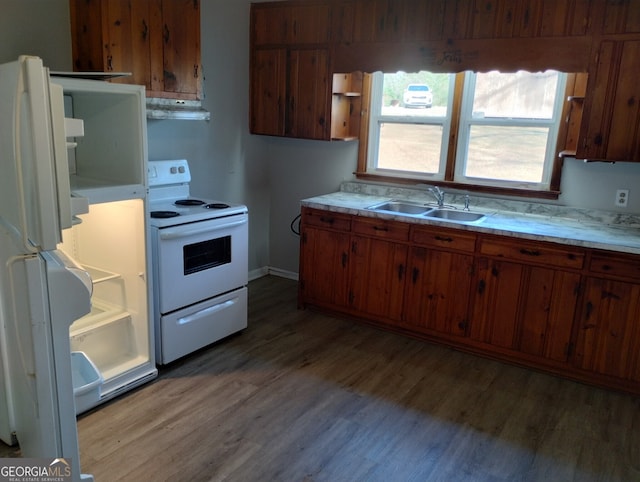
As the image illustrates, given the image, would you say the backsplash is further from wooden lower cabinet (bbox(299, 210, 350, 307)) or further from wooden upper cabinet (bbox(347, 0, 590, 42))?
wooden upper cabinet (bbox(347, 0, 590, 42))

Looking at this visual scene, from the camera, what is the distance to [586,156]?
10.2ft

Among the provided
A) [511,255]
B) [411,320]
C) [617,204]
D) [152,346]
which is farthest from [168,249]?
[617,204]

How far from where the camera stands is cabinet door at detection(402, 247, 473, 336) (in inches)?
132

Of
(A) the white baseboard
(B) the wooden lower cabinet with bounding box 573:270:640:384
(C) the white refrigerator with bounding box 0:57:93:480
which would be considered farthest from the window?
(C) the white refrigerator with bounding box 0:57:93:480

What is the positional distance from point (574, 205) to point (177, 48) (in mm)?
2815

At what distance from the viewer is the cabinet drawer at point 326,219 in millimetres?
3729

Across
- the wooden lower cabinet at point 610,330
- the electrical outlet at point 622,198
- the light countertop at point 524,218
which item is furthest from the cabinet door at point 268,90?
the wooden lower cabinet at point 610,330

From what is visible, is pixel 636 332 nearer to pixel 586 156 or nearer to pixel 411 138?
pixel 586 156

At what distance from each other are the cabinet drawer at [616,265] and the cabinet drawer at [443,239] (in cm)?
69

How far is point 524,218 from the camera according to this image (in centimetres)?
347

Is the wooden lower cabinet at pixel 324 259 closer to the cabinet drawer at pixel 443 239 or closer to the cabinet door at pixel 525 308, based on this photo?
the cabinet drawer at pixel 443 239

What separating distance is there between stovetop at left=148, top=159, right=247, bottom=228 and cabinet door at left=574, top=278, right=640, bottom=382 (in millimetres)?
2220

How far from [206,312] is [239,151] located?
1.64 m

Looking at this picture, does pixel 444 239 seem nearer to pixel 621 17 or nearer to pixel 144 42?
Result: pixel 621 17
